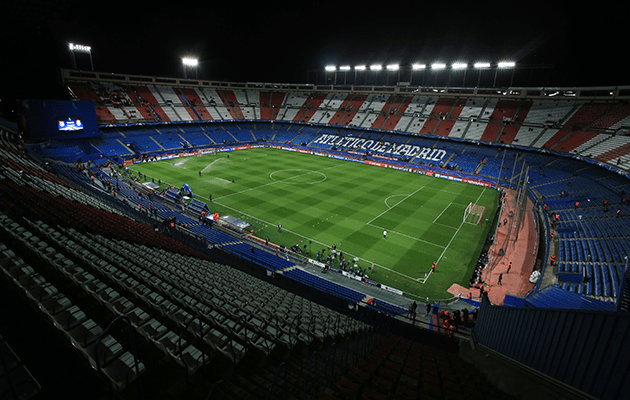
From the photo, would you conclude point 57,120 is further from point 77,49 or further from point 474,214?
point 474,214

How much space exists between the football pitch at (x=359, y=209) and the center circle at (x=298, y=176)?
0.14 m

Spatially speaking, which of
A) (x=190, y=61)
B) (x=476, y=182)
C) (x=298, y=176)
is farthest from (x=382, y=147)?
(x=190, y=61)

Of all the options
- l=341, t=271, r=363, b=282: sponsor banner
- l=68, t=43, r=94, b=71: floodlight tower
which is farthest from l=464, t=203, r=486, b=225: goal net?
l=68, t=43, r=94, b=71: floodlight tower

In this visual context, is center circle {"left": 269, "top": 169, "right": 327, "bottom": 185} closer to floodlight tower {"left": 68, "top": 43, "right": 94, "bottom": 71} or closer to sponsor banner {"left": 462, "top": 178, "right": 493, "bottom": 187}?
sponsor banner {"left": 462, "top": 178, "right": 493, "bottom": 187}

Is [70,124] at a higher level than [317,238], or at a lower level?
higher

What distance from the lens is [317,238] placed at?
26.3 m

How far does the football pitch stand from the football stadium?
276 mm

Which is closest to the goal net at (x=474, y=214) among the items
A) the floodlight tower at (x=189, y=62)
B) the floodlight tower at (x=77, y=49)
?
the floodlight tower at (x=77, y=49)

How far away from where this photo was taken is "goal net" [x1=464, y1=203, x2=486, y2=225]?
102 feet

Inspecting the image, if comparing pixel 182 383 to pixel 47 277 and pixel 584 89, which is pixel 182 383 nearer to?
pixel 47 277

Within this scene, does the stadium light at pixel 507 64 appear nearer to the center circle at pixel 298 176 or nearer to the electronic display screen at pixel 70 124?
the center circle at pixel 298 176

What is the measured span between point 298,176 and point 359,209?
14309 mm

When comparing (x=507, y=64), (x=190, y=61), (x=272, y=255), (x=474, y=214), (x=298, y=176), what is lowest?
(x=272, y=255)

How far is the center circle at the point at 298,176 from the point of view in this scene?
41.8 metres
